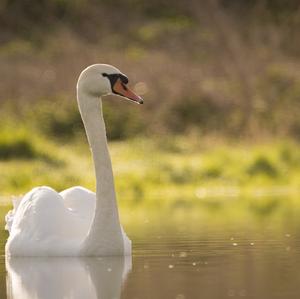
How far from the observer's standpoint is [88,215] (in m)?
10.5

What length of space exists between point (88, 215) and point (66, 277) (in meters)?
1.78

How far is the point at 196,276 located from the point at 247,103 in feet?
57.0

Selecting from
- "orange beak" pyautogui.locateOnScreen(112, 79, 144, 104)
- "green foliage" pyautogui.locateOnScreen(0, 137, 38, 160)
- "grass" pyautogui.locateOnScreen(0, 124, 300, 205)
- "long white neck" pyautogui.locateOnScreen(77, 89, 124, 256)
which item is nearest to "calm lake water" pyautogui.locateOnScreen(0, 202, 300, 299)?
"long white neck" pyautogui.locateOnScreen(77, 89, 124, 256)

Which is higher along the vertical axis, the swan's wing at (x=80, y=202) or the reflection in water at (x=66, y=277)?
the swan's wing at (x=80, y=202)

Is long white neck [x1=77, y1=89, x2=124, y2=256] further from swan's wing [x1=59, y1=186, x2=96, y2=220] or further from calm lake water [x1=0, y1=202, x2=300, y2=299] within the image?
swan's wing [x1=59, y1=186, x2=96, y2=220]

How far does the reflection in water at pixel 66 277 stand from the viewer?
7.95 m

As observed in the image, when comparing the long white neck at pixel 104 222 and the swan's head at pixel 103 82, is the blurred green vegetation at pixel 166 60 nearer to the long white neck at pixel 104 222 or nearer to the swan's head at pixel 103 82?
the swan's head at pixel 103 82

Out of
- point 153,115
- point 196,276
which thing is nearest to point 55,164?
point 153,115

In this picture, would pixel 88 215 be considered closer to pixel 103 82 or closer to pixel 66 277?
pixel 103 82

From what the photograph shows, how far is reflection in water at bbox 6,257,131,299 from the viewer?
7949mm

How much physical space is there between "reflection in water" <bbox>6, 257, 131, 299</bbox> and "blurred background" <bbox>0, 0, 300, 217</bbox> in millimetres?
5992

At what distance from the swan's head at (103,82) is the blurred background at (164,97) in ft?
17.8

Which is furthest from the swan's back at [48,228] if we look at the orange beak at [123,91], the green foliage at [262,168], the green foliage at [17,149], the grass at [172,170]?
the green foliage at [17,149]

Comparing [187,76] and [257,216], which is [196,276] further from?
[187,76]
